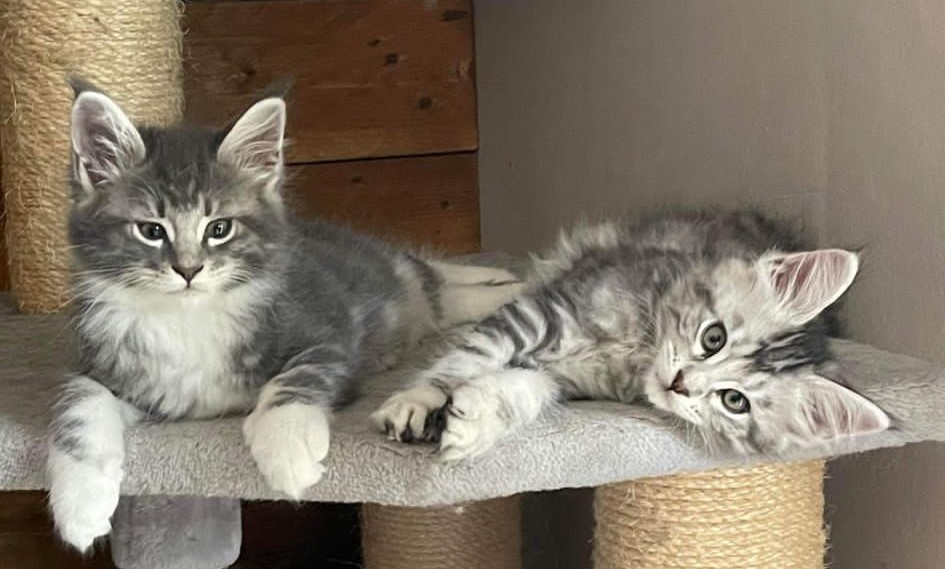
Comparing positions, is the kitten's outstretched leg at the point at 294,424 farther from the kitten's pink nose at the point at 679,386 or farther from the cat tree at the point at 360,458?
the kitten's pink nose at the point at 679,386

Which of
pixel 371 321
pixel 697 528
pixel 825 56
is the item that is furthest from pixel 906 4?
pixel 371 321

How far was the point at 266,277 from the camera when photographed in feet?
4.98

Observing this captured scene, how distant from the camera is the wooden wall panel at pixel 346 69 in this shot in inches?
112

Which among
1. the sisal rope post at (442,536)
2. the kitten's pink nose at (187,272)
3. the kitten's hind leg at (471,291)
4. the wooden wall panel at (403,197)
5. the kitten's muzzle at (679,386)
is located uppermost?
the wooden wall panel at (403,197)

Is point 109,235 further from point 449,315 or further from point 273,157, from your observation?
point 449,315

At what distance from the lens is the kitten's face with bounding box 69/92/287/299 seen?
143 cm

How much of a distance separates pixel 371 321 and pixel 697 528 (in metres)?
0.55

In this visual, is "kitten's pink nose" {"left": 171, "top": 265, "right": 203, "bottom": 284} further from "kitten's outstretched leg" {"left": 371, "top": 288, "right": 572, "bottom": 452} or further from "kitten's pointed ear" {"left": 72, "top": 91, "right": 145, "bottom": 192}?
"kitten's outstretched leg" {"left": 371, "top": 288, "right": 572, "bottom": 452}

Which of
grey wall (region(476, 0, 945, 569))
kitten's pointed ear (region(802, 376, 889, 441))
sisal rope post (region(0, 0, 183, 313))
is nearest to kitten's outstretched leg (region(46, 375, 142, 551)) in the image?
sisal rope post (region(0, 0, 183, 313))

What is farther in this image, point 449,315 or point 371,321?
point 449,315

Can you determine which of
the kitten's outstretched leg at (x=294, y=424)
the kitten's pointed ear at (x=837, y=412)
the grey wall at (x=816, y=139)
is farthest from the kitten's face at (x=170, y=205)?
the grey wall at (x=816, y=139)

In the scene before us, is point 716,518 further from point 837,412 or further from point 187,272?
point 187,272

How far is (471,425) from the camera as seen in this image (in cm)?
128

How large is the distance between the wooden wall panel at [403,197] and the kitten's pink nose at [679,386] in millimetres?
1596
